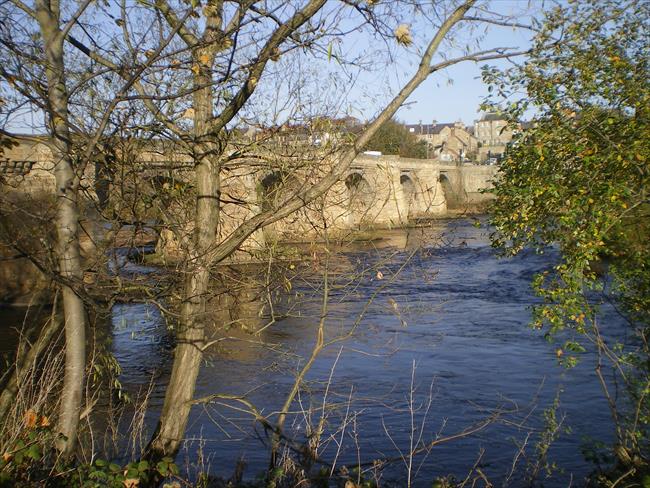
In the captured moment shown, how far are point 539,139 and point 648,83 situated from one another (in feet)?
3.21

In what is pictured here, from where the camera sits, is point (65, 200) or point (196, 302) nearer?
point (65, 200)

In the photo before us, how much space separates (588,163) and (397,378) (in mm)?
6203

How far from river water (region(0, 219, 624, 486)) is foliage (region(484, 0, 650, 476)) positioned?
0.59 metres

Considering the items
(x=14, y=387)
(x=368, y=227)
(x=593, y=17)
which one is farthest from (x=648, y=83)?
(x=14, y=387)

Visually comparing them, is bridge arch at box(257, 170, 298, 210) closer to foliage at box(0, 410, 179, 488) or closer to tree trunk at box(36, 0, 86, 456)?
tree trunk at box(36, 0, 86, 456)

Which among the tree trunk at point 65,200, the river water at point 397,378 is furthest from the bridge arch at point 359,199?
the tree trunk at point 65,200

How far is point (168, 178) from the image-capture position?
493 centimetres

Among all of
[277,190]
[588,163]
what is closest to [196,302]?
[277,190]

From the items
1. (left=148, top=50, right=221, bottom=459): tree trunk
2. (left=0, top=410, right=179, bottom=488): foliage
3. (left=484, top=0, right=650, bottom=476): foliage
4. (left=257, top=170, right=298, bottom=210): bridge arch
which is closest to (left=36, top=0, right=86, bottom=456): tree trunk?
(left=0, top=410, right=179, bottom=488): foliage

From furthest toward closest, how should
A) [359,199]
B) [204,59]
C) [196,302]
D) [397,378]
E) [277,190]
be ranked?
[397,378]
[359,199]
[277,190]
[196,302]
[204,59]

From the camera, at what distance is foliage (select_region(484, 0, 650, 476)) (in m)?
5.59

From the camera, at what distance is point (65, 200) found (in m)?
4.17

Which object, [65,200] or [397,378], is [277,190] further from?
[397,378]

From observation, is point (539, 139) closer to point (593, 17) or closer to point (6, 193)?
point (593, 17)
